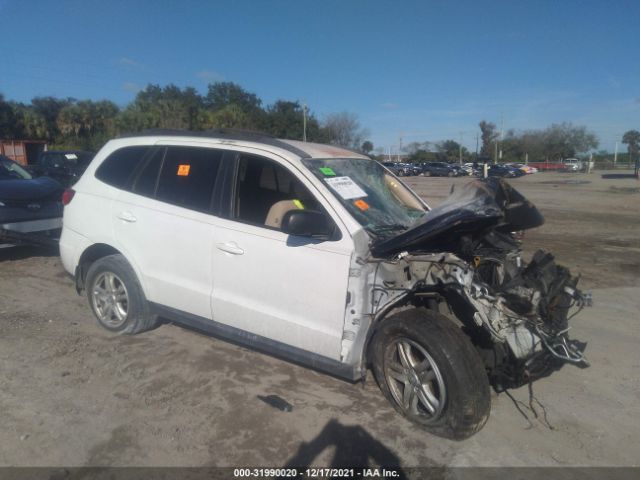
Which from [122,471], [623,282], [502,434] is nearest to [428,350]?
[502,434]

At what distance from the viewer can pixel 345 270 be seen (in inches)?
132

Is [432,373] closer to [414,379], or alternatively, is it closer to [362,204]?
[414,379]

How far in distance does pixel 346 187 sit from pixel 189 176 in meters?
1.43

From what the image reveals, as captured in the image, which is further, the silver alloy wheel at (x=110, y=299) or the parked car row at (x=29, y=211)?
the parked car row at (x=29, y=211)

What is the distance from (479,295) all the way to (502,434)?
97 centimetres

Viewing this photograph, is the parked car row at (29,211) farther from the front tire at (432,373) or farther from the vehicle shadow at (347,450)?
the front tire at (432,373)

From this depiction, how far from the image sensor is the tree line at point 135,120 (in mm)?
39938

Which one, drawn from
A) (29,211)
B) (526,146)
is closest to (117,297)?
(29,211)

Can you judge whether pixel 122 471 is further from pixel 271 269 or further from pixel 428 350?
pixel 428 350

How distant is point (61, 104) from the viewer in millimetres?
55281

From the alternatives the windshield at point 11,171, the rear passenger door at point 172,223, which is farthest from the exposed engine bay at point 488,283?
the windshield at point 11,171

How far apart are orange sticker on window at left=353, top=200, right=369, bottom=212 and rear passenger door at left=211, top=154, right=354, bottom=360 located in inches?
11.8

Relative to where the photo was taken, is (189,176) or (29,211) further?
(29,211)

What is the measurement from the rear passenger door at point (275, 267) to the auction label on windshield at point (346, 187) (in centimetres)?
18
